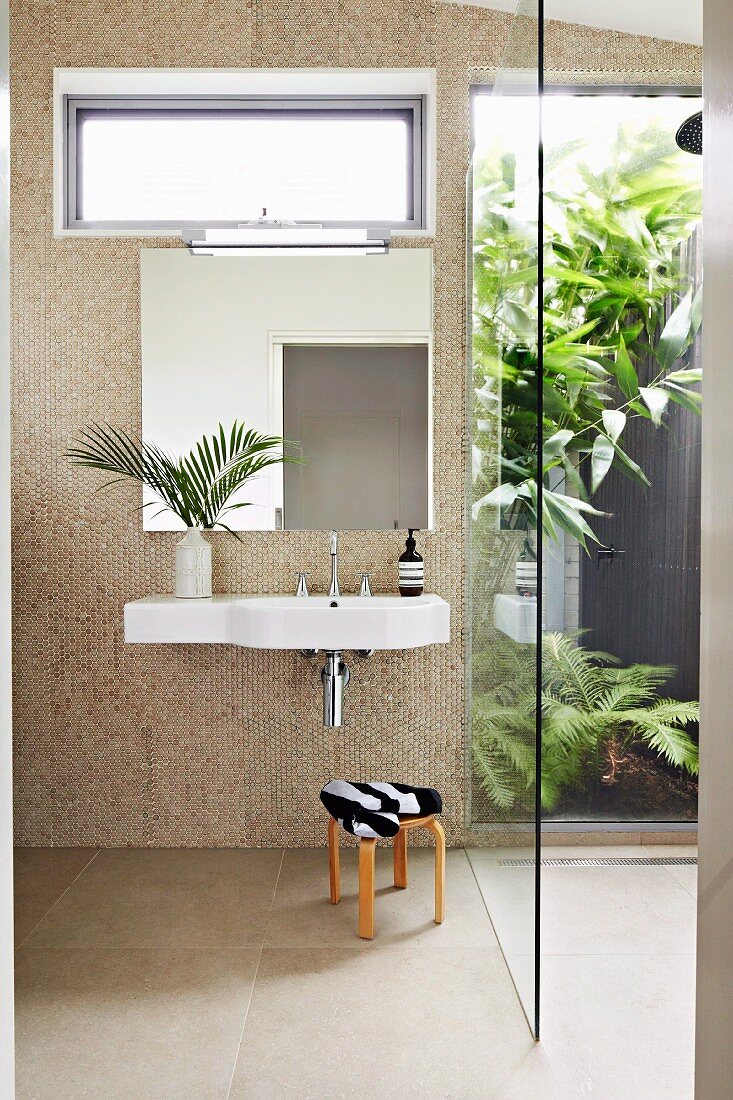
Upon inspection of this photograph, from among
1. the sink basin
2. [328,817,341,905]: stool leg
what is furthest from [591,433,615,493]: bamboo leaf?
[328,817,341,905]: stool leg

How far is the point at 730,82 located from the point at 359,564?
7.08ft

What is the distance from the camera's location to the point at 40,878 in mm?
2682

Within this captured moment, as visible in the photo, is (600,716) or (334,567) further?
(600,716)

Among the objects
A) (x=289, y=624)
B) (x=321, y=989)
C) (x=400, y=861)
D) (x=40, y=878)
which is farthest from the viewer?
(x=40, y=878)

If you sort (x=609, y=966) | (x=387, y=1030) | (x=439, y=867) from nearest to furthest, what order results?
(x=387, y=1030) < (x=609, y=966) < (x=439, y=867)

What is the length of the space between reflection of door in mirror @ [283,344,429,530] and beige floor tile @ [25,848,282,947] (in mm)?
1165

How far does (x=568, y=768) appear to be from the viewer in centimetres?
310

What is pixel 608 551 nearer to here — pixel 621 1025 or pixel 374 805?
pixel 374 805

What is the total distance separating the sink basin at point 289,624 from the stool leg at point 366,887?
552 millimetres

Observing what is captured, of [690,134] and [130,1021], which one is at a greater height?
[690,134]

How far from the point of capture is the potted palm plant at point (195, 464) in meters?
2.90

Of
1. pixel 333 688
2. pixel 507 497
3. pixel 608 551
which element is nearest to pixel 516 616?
pixel 507 497

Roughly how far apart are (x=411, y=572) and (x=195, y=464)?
0.84 m

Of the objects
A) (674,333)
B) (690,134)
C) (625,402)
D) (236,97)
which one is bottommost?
(625,402)
